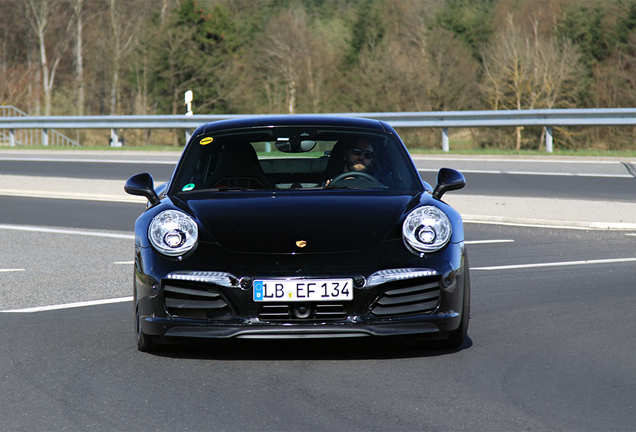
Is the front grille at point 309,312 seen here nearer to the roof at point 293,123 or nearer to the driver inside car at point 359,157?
the driver inside car at point 359,157

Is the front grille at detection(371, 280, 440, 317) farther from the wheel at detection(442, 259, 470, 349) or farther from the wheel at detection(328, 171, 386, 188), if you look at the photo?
the wheel at detection(328, 171, 386, 188)

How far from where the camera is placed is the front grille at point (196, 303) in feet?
15.4

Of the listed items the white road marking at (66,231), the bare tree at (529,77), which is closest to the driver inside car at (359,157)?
the white road marking at (66,231)

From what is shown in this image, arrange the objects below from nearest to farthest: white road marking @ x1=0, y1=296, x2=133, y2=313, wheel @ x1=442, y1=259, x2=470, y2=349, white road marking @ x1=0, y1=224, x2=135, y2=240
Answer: wheel @ x1=442, y1=259, x2=470, y2=349, white road marking @ x1=0, y1=296, x2=133, y2=313, white road marking @ x1=0, y1=224, x2=135, y2=240

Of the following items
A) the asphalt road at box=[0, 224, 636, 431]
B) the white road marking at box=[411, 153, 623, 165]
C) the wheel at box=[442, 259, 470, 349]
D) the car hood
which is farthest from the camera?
the white road marking at box=[411, 153, 623, 165]

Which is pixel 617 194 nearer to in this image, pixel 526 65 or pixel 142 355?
pixel 142 355

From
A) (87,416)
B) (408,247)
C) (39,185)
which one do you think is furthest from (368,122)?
(39,185)

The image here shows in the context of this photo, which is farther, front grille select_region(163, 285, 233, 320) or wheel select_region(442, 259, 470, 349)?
wheel select_region(442, 259, 470, 349)

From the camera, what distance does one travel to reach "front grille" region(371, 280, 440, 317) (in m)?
4.72

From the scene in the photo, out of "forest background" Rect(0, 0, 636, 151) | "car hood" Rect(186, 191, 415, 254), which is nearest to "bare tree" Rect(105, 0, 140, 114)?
"forest background" Rect(0, 0, 636, 151)

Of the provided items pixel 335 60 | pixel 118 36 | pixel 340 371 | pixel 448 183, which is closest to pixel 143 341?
pixel 340 371

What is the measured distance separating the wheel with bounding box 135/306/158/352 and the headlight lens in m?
0.43

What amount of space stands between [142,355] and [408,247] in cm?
163

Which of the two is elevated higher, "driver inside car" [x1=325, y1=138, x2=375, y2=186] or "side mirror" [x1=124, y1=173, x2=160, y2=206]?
"driver inside car" [x1=325, y1=138, x2=375, y2=186]
